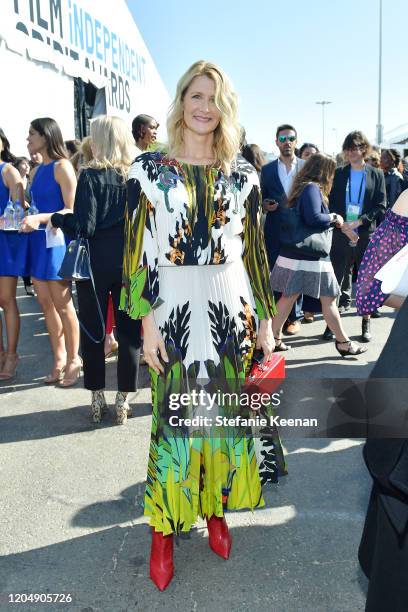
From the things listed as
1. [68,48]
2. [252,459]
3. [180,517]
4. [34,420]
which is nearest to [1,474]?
[34,420]

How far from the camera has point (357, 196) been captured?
584cm

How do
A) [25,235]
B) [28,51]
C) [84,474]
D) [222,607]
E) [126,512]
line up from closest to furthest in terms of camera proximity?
[222,607], [126,512], [84,474], [25,235], [28,51]

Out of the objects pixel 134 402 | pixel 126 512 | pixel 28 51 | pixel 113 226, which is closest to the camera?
pixel 126 512

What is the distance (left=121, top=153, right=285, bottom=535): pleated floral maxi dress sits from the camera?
2.21 meters

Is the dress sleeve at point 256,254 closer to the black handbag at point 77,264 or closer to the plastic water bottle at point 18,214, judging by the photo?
the black handbag at point 77,264

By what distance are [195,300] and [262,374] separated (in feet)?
1.77

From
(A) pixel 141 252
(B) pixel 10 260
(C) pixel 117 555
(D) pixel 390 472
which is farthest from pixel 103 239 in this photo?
(D) pixel 390 472

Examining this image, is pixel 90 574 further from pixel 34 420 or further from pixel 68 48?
pixel 68 48

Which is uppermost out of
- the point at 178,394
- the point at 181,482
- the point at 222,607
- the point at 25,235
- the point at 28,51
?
the point at 28,51

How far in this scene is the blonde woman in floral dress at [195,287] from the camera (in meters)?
2.22

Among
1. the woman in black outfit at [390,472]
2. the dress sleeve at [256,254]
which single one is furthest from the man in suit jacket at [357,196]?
A: the woman in black outfit at [390,472]

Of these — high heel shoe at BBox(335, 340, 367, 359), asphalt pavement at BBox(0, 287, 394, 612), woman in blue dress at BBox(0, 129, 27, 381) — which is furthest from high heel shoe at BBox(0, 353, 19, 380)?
high heel shoe at BBox(335, 340, 367, 359)

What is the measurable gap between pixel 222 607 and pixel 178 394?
2.77ft

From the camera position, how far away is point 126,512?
2865mm
